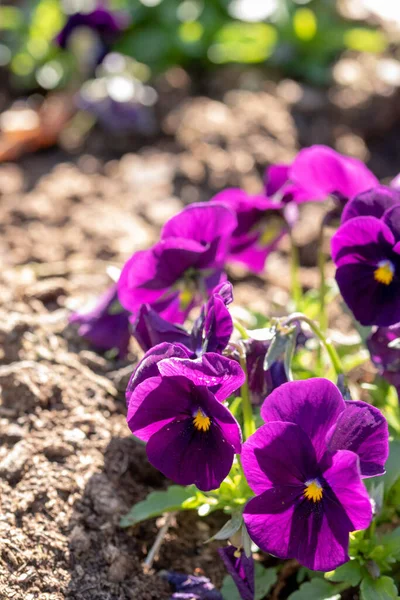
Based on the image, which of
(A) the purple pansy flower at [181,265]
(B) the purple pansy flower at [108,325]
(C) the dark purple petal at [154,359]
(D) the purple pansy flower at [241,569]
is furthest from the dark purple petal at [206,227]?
(D) the purple pansy flower at [241,569]

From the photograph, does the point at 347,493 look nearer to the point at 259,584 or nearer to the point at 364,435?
the point at 364,435

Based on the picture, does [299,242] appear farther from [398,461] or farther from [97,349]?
[398,461]

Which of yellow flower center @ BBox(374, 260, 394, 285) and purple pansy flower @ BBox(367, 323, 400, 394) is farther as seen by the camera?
purple pansy flower @ BBox(367, 323, 400, 394)

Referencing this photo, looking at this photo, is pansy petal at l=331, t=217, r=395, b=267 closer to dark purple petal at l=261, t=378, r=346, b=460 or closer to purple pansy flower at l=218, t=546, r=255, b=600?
dark purple petal at l=261, t=378, r=346, b=460

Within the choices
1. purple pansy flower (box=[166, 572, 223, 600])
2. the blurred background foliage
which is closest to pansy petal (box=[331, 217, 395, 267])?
purple pansy flower (box=[166, 572, 223, 600])

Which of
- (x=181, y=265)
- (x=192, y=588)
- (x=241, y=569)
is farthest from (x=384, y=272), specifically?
(x=192, y=588)

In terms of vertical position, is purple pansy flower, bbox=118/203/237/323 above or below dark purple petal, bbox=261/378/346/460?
below

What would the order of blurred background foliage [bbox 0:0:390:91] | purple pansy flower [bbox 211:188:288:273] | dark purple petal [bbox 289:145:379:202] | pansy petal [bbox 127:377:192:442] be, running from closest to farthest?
pansy petal [bbox 127:377:192:442], dark purple petal [bbox 289:145:379:202], purple pansy flower [bbox 211:188:288:273], blurred background foliage [bbox 0:0:390:91]
